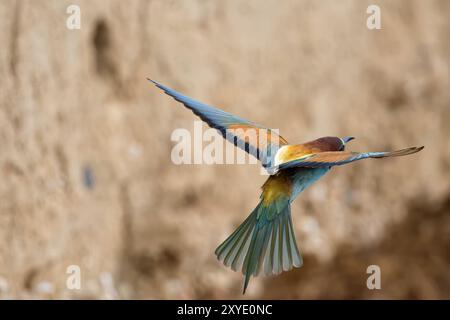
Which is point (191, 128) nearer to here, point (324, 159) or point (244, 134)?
point (244, 134)

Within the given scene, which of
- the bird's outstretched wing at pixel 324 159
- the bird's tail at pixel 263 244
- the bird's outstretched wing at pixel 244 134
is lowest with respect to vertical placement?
the bird's tail at pixel 263 244

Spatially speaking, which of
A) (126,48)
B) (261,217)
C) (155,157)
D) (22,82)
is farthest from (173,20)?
(261,217)

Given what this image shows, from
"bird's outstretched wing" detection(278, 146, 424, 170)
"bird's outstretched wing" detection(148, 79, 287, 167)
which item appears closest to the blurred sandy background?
"bird's outstretched wing" detection(148, 79, 287, 167)

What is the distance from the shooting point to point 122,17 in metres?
3.15

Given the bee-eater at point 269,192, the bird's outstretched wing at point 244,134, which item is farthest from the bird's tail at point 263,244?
the bird's outstretched wing at point 244,134

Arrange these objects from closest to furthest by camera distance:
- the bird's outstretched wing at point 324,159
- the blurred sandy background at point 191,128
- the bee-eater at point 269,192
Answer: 1. the bird's outstretched wing at point 324,159
2. the bee-eater at point 269,192
3. the blurred sandy background at point 191,128

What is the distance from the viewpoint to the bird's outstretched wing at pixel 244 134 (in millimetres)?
1910

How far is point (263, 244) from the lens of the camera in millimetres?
1969

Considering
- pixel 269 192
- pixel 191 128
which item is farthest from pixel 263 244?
pixel 191 128

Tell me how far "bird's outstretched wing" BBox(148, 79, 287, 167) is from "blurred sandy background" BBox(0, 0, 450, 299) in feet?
2.96

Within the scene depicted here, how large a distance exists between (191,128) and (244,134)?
4.66ft

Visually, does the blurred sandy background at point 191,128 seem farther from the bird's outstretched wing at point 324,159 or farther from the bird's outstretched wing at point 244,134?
the bird's outstretched wing at point 324,159

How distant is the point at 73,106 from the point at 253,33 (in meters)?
0.94

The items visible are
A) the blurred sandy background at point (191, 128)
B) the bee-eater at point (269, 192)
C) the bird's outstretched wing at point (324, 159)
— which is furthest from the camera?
the blurred sandy background at point (191, 128)
